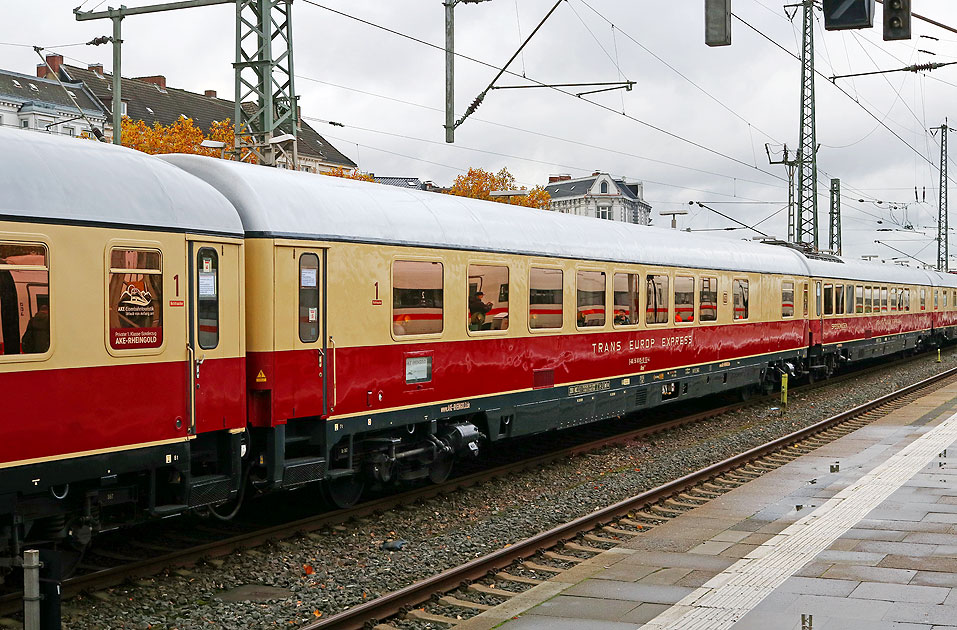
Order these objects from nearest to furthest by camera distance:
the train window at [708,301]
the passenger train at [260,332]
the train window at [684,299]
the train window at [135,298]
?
the passenger train at [260,332], the train window at [135,298], the train window at [684,299], the train window at [708,301]

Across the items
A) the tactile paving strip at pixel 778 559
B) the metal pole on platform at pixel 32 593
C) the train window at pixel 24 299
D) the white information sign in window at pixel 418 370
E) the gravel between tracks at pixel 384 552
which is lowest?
the gravel between tracks at pixel 384 552

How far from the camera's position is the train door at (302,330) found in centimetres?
1014

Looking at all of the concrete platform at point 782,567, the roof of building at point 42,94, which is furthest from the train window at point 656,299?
the roof of building at point 42,94

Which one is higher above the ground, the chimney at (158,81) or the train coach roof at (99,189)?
the chimney at (158,81)

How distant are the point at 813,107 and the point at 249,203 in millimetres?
33943

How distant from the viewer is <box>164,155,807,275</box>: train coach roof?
1022cm

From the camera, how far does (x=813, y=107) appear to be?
3969 centimetres

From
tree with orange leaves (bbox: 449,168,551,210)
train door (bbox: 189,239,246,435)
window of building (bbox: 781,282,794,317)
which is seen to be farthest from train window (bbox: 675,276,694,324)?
tree with orange leaves (bbox: 449,168,551,210)

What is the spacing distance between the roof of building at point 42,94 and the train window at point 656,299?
56260 millimetres

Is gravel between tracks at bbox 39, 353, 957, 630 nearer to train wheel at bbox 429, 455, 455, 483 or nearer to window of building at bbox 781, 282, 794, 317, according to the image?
train wheel at bbox 429, 455, 455, 483

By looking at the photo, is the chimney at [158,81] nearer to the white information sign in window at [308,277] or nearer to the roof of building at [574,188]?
the roof of building at [574,188]

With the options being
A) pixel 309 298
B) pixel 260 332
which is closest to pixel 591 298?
pixel 309 298

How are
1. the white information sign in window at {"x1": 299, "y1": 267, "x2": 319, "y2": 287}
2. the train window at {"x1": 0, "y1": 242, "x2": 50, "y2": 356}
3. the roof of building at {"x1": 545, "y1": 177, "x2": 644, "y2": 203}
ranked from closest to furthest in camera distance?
the train window at {"x1": 0, "y1": 242, "x2": 50, "y2": 356}, the white information sign in window at {"x1": 299, "y1": 267, "x2": 319, "y2": 287}, the roof of building at {"x1": 545, "y1": 177, "x2": 644, "y2": 203}

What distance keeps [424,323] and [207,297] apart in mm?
3527
